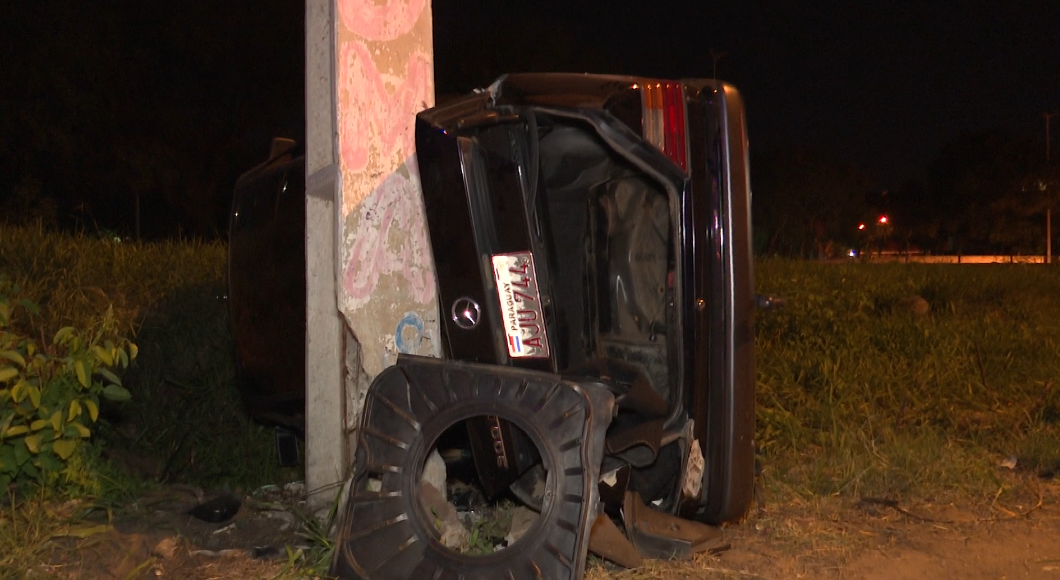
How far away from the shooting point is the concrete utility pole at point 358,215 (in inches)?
141

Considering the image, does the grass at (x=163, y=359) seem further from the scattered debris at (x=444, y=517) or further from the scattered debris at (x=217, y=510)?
the scattered debris at (x=444, y=517)

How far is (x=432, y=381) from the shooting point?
10.8ft

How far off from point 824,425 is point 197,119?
17.6 meters

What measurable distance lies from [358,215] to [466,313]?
58cm

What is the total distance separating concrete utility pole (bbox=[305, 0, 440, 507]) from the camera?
359 cm

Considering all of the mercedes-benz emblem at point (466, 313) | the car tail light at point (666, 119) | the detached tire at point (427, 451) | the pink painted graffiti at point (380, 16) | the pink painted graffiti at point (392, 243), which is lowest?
the detached tire at point (427, 451)

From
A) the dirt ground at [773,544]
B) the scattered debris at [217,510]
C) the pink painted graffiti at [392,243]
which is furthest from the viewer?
the scattered debris at [217,510]

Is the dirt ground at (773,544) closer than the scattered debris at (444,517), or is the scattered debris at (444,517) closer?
the dirt ground at (773,544)

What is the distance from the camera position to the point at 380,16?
367 centimetres

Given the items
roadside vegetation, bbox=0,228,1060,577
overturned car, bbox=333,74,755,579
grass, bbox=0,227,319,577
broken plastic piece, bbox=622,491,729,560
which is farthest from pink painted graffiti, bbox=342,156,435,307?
grass, bbox=0,227,319,577

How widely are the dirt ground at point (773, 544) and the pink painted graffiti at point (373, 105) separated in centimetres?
148

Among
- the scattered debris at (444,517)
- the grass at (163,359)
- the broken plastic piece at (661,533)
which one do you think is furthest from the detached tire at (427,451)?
the grass at (163,359)

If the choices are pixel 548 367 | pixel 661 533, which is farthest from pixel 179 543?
pixel 661 533

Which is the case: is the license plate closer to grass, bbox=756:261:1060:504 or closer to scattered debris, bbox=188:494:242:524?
scattered debris, bbox=188:494:242:524
